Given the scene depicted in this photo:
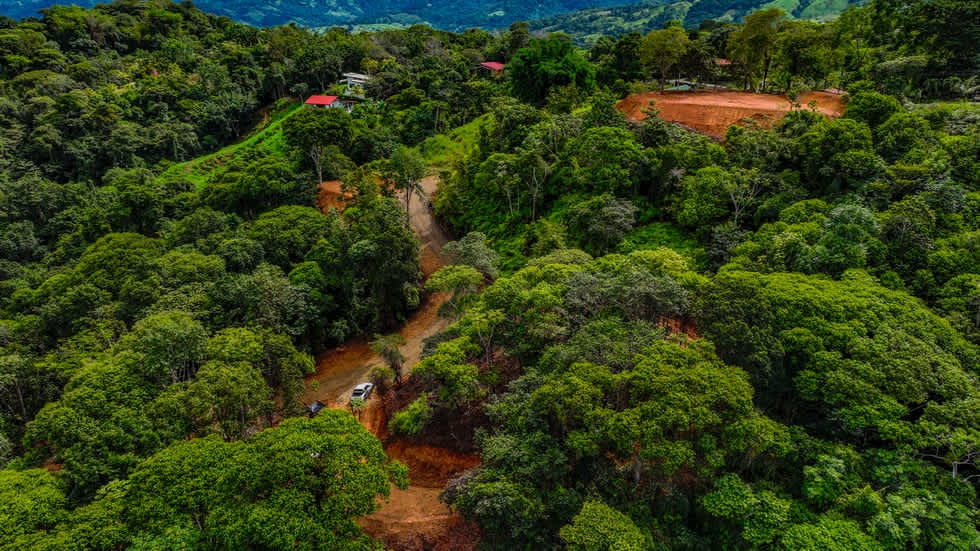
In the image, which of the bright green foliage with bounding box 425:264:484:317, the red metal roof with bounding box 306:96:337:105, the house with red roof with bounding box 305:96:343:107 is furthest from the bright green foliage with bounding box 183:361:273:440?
the red metal roof with bounding box 306:96:337:105

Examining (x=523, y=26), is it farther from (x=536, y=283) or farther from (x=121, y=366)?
(x=121, y=366)

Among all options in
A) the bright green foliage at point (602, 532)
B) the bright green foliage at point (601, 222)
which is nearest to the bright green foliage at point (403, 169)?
the bright green foliage at point (601, 222)

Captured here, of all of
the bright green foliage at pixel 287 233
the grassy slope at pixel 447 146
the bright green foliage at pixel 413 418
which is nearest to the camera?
the bright green foliage at pixel 413 418

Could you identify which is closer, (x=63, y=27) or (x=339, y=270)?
(x=339, y=270)

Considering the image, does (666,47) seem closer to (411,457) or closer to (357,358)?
(357,358)

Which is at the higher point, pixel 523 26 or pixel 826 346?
pixel 523 26

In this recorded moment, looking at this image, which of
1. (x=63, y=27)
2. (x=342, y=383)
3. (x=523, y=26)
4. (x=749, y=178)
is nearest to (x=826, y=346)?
(x=749, y=178)

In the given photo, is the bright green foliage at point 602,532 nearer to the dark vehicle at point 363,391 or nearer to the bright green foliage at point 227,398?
the bright green foliage at point 227,398

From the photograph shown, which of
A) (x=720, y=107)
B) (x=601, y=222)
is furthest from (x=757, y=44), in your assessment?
(x=601, y=222)
